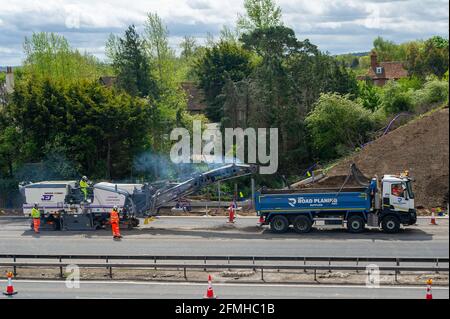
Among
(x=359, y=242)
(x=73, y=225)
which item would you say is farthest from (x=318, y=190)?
(x=73, y=225)

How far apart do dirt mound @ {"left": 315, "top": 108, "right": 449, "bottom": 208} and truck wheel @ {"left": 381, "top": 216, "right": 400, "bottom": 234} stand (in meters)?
7.11

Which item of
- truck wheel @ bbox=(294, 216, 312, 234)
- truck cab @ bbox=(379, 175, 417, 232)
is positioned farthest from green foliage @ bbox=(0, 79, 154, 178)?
truck cab @ bbox=(379, 175, 417, 232)

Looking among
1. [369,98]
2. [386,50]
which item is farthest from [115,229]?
[386,50]

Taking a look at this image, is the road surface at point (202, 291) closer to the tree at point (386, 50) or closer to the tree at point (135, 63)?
the tree at point (135, 63)

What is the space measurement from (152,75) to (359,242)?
3257 cm

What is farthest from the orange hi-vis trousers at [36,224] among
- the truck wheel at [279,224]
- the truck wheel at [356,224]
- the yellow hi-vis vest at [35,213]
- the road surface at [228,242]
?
the truck wheel at [356,224]

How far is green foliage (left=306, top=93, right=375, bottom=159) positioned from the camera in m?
45.5

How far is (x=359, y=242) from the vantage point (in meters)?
26.1

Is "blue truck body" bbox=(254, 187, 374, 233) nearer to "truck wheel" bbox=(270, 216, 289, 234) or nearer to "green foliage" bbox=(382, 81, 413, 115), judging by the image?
"truck wheel" bbox=(270, 216, 289, 234)

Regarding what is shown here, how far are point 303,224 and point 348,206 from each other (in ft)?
6.66

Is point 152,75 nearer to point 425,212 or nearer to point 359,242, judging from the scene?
point 425,212

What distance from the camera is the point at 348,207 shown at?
28219mm

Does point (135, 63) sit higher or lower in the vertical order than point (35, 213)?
higher

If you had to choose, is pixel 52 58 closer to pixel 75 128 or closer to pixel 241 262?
pixel 75 128
